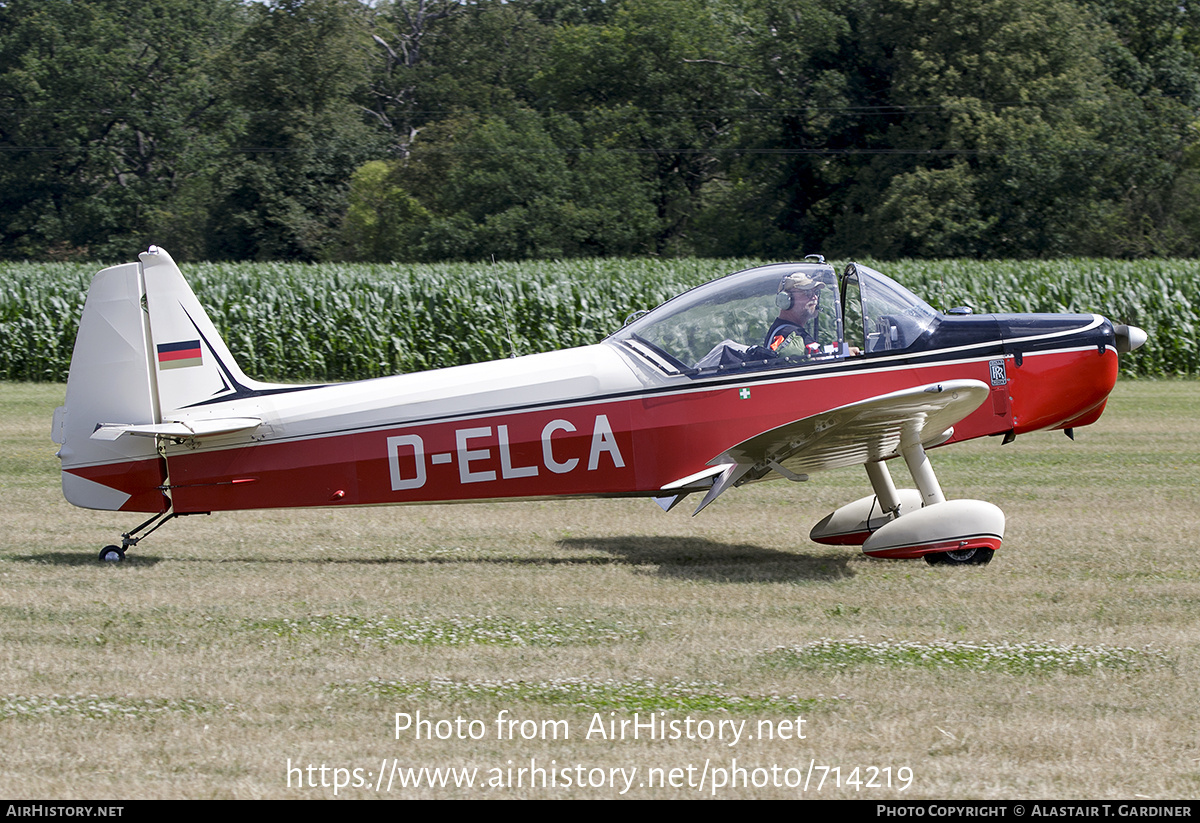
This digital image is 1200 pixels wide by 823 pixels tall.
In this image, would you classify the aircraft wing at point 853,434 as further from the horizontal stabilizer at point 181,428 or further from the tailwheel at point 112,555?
the tailwheel at point 112,555

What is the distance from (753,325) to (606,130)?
48.3 meters

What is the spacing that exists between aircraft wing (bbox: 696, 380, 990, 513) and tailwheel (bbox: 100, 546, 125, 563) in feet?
12.6

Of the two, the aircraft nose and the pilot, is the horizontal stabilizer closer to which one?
the pilot

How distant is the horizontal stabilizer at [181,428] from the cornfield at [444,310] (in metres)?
14.0

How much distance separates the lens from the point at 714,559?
7.81m

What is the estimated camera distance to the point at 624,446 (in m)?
7.12

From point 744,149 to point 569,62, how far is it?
11888 mm

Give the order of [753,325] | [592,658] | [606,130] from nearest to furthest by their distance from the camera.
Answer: [592,658] < [753,325] < [606,130]

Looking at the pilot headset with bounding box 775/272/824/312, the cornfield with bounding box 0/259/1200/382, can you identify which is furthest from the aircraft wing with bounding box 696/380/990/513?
the cornfield with bounding box 0/259/1200/382

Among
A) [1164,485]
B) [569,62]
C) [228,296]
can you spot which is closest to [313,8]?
[569,62]

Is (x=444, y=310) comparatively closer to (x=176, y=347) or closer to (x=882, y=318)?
(x=176, y=347)

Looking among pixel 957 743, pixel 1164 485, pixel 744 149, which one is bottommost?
pixel 1164 485

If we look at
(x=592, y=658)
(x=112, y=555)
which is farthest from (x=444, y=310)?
(x=592, y=658)

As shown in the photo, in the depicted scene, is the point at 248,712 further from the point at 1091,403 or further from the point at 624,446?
the point at 1091,403
